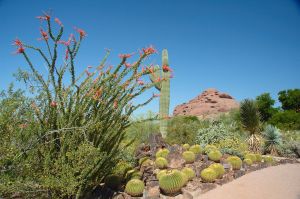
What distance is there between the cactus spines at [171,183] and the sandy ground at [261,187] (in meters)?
0.60

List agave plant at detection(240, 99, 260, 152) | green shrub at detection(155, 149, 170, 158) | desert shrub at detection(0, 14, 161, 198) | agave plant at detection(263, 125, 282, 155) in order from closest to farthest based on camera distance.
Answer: desert shrub at detection(0, 14, 161, 198) → green shrub at detection(155, 149, 170, 158) → agave plant at detection(263, 125, 282, 155) → agave plant at detection(240, 99, 260, 152)

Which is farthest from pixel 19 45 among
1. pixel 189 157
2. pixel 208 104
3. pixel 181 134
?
pixel 208 104

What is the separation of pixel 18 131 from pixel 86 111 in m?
1.63

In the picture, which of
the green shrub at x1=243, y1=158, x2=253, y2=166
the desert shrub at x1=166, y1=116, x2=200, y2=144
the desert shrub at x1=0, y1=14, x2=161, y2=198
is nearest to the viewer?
the desert shrub at x1=0, y1=14, x2=161, y2=198

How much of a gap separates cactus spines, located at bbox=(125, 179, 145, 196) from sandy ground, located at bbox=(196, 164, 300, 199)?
1.44 metres

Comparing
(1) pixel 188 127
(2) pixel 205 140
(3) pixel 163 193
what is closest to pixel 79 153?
(3) pixel 163 193

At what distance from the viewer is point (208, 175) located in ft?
29.8

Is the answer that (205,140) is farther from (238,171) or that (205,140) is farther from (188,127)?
(238,171)

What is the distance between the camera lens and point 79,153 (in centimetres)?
730

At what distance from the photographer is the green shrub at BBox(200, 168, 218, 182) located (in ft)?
29.8

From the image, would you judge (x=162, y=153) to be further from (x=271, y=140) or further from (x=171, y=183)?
(x=271, y=140)

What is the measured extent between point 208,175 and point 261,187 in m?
1.41

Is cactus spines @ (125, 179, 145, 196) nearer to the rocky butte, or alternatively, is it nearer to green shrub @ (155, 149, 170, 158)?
green shrub @ (155, 149, 170, 158)

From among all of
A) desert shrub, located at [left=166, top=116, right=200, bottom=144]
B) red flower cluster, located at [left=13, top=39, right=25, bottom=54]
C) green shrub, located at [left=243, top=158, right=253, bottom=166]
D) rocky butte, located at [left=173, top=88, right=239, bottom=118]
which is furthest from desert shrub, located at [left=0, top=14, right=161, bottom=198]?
rocky butte, located at [left=173, top=88, right=239, bottom=118]
